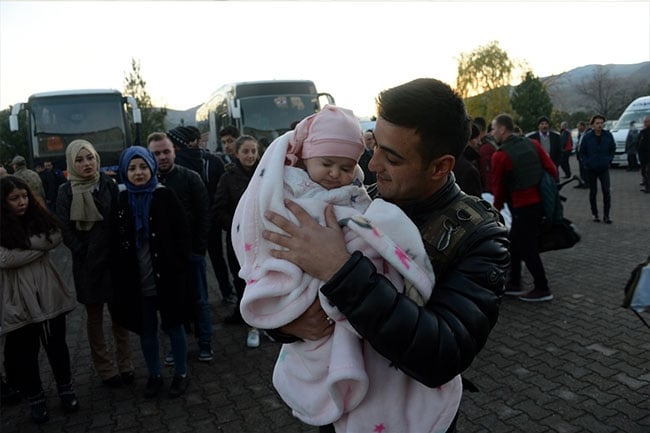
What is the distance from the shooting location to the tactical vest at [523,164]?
17.9ft

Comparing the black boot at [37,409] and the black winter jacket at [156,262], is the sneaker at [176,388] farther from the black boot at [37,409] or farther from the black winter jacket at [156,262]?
the black boot at [37,409]

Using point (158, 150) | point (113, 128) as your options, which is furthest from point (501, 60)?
point (158, 150)

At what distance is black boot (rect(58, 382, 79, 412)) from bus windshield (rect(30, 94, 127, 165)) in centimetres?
780

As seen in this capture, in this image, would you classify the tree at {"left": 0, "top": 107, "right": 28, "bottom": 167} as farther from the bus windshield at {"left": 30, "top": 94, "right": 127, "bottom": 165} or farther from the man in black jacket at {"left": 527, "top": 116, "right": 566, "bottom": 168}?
the man in black jacket at {"left": 527, "top": 116, "right": 566, "bottom": 168}

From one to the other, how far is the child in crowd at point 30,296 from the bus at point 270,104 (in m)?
8.90

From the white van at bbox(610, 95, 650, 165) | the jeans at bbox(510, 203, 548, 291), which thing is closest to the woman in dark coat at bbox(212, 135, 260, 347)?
the jeans at bbox(510, 203, 548, 291)

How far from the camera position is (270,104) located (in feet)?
42.6

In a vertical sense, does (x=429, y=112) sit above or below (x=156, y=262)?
above

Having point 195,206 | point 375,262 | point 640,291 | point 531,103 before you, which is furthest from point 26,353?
point 531,103

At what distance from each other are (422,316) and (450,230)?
12.4 inches

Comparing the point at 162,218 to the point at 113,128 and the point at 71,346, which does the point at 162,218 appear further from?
the point at 113,128

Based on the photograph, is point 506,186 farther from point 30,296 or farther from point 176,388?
point 30,296

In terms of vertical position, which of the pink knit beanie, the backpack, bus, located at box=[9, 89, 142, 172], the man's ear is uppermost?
bus, located at box=[9, 89, 142, 172]

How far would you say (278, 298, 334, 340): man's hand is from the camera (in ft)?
4.62
